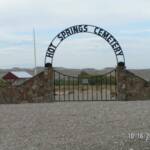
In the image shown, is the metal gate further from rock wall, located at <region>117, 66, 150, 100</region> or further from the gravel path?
the gravel path

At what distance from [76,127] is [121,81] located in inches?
422

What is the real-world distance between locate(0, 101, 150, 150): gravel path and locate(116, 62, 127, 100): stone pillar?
10.1ft

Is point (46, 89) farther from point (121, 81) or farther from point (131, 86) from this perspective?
point (131, 86)

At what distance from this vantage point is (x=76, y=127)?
16.4 metres

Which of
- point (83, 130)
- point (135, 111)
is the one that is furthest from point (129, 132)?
point (135, 111)

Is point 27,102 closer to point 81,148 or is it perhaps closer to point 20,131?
point 20,131

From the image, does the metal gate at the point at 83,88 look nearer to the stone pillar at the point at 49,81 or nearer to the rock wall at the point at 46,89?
the stone pillar at the point at 49,81

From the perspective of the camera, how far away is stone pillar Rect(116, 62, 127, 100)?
26.8 meters

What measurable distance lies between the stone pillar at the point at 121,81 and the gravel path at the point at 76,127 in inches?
121

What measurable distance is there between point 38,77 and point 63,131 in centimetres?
1121

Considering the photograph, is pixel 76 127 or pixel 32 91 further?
pixel 32 91

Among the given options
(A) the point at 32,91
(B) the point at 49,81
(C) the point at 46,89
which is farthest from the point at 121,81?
(A) the point at 32,91

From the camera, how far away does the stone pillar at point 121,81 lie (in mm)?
26766

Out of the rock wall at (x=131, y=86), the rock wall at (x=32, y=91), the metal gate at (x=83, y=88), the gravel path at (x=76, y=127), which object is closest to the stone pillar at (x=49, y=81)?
the rock wall at (x=32, y=91)
